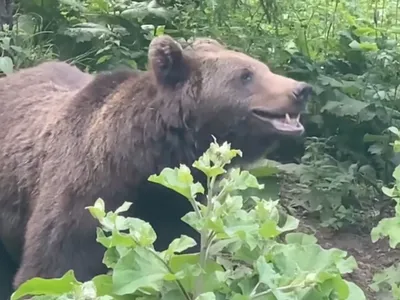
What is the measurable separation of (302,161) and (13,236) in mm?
2568

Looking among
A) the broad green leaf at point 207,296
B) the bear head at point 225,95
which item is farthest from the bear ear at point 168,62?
the broad green leaf at point 207,296

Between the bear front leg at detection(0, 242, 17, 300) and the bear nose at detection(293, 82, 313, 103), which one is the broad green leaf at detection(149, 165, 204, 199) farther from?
the bear front leg at detection(0, 242, 17, 300)

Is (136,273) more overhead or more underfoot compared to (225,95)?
more overhead

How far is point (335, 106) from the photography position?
23.5 feet

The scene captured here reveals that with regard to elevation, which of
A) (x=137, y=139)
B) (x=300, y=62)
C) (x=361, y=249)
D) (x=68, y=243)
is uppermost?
(x=137, y=139)

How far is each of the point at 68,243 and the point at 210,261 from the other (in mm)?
1897

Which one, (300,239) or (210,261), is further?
(300,239)

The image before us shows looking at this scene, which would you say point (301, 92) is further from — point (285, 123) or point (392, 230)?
point (392, 230)

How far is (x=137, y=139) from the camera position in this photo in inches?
198

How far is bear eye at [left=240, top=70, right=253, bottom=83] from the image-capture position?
16.7 feet

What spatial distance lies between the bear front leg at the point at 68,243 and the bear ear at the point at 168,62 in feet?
2.45

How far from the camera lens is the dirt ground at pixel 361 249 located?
6223 mm

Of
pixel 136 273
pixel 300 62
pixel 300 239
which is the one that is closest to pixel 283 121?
pixel 300 239

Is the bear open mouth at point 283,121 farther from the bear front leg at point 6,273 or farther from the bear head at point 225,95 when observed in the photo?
the bear front leg at point 6,273
